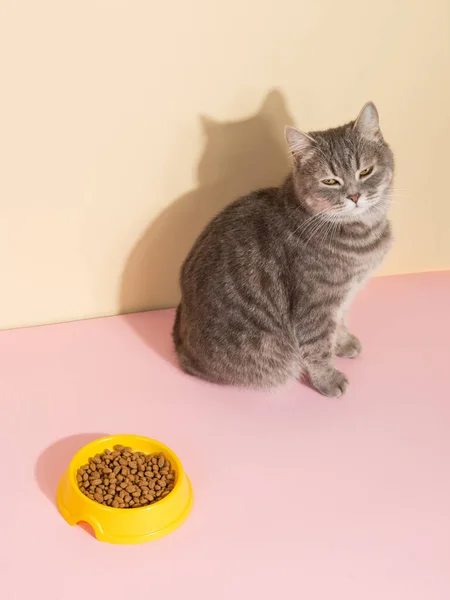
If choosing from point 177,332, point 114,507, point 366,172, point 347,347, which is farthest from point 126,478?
point 366,172

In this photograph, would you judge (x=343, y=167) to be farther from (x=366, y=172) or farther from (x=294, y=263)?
(x=294, y=263)

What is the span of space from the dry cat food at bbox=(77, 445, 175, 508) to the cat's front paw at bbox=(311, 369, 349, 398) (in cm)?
46

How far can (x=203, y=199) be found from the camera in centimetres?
179

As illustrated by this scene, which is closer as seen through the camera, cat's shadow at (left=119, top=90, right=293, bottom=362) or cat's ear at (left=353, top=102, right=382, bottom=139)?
cat's ear at (left=353, top=102, right=382, bottom=139)

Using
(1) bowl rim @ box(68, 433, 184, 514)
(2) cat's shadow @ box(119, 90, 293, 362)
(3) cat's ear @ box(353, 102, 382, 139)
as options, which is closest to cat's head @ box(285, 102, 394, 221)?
(3) cat's ear @ box(353, 102, 382, 139)

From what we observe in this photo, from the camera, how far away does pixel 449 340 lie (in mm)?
1790

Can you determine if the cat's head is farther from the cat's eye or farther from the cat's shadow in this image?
the cat's shadow

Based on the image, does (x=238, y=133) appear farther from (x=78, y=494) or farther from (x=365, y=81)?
(x=78, y=494)

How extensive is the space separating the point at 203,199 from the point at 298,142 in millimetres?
423

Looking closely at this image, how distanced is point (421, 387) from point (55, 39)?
→ 47.3 inches

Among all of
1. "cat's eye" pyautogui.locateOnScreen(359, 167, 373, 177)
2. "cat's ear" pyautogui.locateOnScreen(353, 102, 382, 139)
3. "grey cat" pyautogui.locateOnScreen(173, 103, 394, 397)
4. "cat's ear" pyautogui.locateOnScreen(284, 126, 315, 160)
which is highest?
"cat's ear" pyautogui.locateOnScreen(353, 102, 382, 139)

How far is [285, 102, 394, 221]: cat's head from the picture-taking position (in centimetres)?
142

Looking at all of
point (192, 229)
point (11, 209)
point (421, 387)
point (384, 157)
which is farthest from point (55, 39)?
point (421, 387)

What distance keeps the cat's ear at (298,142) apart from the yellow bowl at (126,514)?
0.73 metres
